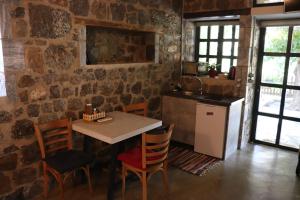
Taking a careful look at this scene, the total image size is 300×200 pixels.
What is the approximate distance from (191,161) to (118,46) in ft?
6.36

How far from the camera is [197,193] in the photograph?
9.25 ft

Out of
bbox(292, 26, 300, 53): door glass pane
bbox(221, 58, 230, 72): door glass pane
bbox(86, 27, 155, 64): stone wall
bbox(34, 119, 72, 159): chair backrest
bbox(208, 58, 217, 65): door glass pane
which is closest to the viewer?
bbox(34, 119, 72, 159): chair backrest

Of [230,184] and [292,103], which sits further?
[292,103]

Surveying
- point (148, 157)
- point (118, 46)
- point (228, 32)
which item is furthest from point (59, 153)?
point (228, 32)

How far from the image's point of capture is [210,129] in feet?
12.0

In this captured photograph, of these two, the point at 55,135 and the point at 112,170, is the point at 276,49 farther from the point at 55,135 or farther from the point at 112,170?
the point at 55,135

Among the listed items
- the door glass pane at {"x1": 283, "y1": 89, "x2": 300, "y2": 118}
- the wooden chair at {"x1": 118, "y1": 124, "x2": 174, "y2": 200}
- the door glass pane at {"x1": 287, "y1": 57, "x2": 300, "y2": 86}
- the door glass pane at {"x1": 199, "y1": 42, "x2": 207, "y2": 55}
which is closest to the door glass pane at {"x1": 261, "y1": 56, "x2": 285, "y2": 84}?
the door glass pane at {"x1": 287, "y1": 57, "x2": 300, "y2": 86}

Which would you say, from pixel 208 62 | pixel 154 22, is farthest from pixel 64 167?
pixel 208 62

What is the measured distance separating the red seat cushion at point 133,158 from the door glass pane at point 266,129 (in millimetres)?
2410

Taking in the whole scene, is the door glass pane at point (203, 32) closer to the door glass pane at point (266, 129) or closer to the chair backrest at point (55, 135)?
the door glass pane at point (266, 129)

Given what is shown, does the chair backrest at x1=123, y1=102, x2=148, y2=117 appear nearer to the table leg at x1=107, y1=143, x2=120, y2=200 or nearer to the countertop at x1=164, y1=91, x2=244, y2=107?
the countertop at x1=164, y1=91, x2=244, y2=107

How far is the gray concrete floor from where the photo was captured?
2.76 m

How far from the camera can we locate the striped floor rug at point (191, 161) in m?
3.36

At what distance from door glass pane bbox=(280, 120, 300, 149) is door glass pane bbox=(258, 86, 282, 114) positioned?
0.82ft
